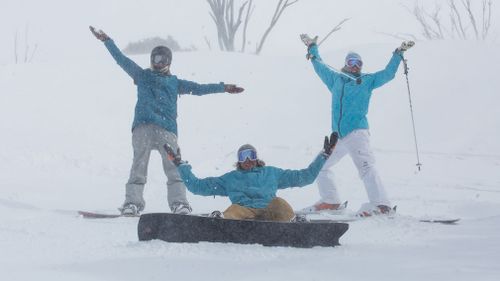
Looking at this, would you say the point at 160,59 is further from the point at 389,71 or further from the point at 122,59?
the point at 389,71

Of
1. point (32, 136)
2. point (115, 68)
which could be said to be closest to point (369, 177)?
point (32, 136)

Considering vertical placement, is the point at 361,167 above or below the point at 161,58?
below

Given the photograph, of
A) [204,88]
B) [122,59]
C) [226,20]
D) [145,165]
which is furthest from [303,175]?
[226,20]

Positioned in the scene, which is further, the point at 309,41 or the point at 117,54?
the point at 309,41

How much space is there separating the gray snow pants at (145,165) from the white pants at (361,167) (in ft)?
5.61

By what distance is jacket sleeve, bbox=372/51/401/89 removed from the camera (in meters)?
7.12

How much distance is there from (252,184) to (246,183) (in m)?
0.05

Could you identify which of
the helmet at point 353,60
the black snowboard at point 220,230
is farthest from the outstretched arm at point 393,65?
the black snowboard at point 220,230

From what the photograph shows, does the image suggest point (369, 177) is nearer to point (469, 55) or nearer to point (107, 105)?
point (107, 105)

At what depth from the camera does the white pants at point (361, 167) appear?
697 cm

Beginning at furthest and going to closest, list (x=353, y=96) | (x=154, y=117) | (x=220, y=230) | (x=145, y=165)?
(x=353, y=96), (x=145, y=165), (x=154, y=117), (x=220, y=230)

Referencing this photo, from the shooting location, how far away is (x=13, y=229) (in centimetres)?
581

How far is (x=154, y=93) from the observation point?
6.95 m

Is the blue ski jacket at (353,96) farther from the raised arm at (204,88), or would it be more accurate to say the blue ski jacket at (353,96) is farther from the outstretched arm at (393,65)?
the raised arm at (204,88)
